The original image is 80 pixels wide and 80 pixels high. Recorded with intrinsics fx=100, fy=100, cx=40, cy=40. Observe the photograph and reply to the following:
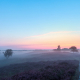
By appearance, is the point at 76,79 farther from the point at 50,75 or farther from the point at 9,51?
the point at 9,51

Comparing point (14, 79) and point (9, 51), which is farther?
point (9, 51)

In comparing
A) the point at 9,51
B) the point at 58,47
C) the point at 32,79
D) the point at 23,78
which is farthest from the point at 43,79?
the point at 58,47

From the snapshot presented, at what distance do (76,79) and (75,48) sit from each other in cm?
8548

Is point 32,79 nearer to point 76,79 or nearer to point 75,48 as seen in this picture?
point 76,79

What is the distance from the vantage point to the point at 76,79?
12.4 metres

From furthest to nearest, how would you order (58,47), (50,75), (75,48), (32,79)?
(58,47) < (75,48) < (50,75) < (32,79)

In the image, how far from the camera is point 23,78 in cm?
1234

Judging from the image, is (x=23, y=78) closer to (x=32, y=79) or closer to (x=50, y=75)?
(x=32, y=79)

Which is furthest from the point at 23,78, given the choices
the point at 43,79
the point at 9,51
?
the point at 9,51

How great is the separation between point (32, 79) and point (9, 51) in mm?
57284

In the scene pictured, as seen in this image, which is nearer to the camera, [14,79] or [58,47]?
[14,79]

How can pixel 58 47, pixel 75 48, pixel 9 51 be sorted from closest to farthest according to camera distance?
1. pixel 9 51
2. pixel 75 48
3. pixel 58 47

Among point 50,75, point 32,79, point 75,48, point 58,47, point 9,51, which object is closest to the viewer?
point 32,79

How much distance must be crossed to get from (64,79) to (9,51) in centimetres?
5866
